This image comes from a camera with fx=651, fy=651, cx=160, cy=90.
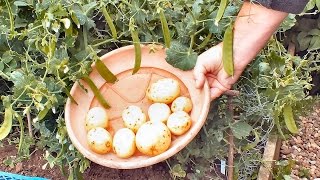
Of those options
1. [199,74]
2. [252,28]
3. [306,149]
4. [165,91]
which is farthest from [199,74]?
[306,149]

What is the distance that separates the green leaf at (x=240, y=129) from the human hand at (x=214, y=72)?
13 cm

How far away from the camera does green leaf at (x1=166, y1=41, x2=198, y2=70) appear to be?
1.75 meters

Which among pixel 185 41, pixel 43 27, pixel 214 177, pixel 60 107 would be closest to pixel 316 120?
pixel 214 177

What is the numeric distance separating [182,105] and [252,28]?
285mm

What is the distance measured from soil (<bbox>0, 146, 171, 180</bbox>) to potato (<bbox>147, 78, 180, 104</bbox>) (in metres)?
0.30

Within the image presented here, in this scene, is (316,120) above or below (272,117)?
below

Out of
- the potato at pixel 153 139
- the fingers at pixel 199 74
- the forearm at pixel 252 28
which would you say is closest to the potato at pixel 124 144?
the potato at pixel 153 139

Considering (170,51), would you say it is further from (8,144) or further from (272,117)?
(8,144)

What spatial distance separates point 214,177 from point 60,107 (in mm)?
518

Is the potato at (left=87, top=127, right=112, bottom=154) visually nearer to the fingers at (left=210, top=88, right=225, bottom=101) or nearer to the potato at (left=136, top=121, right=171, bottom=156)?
the potato at (left=136, top=121, right=171, bottom=156)

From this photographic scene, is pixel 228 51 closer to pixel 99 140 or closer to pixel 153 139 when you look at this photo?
pixel 153 139

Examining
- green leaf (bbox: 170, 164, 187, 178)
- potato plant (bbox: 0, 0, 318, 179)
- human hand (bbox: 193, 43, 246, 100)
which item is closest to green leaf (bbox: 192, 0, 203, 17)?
potato plant (bbox: 0, 0, 318, 179)

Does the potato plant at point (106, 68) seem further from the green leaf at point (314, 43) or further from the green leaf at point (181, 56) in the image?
the green leaf at point (314, 43)

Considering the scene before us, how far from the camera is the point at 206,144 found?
1.88m
